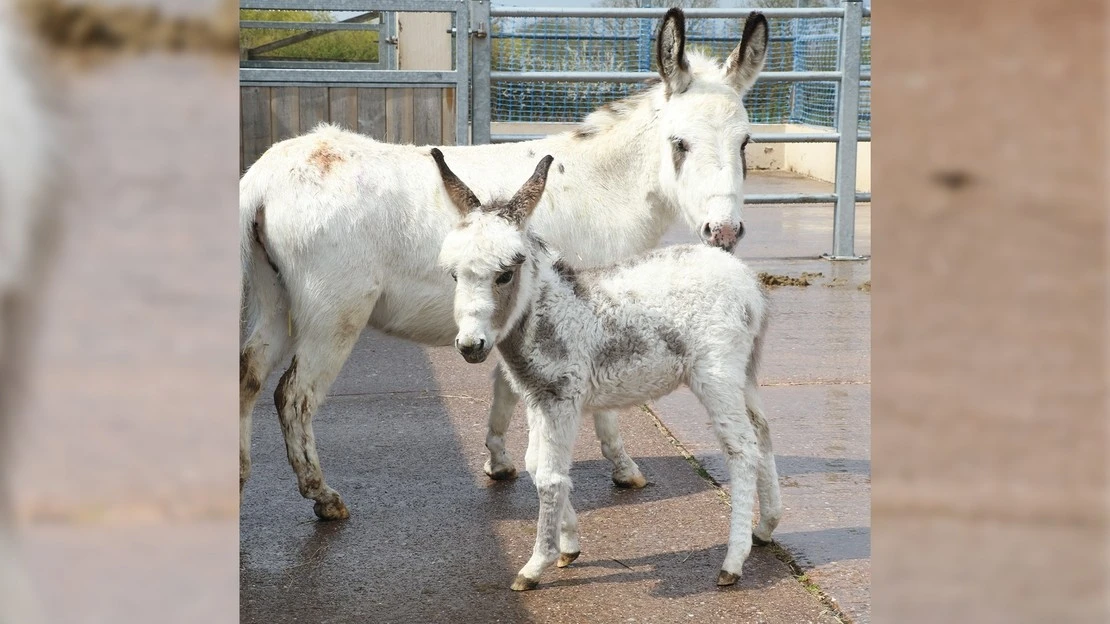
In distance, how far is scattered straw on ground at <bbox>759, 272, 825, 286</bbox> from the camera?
8805 millimetres

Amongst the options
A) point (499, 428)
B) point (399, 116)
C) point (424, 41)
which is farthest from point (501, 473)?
point (424, 41)

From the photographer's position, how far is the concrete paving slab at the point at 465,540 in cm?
346

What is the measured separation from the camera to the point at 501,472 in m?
4.70

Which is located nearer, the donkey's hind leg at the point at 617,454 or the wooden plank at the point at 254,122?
the donkey's hind leg at the point at 617,454

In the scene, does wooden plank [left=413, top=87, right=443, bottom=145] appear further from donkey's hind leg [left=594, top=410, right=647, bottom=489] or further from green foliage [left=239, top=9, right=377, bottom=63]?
green foliage [left=239, top=9, right=377, bottom=63]

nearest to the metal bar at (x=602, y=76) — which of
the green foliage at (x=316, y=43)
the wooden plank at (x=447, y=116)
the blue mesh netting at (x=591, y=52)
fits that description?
the blue mesh netting at (x=591, y=52)

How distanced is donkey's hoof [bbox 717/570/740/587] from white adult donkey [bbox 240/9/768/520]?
1.00 meters

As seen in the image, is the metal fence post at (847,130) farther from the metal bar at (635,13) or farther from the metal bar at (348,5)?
the metal bar at (348,5)

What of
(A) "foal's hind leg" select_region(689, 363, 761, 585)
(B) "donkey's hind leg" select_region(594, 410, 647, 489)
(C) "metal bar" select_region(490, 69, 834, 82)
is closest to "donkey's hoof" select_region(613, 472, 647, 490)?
(B) "donkey's hind leg" select_region(594, 410, 647, 489)
